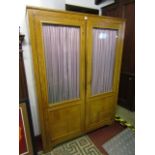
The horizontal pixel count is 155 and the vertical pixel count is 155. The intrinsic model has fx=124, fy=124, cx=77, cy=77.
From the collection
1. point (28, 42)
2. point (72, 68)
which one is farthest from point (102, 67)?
point (28, 42)

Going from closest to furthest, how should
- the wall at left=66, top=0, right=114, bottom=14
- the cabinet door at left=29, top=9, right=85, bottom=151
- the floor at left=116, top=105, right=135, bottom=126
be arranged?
the cabinet door at left=29, top=9, right=85, bottom=151 → the wall at left=66, top=0, right=114, bottom=14 → the floor at left=116, top=105, right=135, bottom=126

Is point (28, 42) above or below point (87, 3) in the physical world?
below

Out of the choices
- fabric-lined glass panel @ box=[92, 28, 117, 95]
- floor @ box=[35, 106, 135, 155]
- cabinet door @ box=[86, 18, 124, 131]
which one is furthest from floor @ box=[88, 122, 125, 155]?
fabric-lined glass panel @ box=[92, 28, 117, 95]

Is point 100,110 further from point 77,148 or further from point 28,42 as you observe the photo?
point 28,42

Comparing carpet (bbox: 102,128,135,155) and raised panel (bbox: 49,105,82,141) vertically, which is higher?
raised panel (bbox: 49,105,82,141)

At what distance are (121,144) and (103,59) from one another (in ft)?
4.22

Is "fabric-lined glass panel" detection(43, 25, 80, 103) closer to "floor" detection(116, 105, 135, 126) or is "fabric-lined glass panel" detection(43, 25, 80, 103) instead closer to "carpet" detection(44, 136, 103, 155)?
"carpet" detection(44, 136, 103, 155)

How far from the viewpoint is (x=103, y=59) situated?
1.82m

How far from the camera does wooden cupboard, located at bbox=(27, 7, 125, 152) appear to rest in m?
1.38

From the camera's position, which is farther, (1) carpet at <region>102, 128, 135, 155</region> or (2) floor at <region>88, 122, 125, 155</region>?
(2) floor at <region>88, 122, 125, 155</region>

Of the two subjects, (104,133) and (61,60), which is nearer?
(61,60)

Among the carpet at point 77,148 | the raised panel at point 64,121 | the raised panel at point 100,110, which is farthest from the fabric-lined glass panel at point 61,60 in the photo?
the carpet at point 77,148

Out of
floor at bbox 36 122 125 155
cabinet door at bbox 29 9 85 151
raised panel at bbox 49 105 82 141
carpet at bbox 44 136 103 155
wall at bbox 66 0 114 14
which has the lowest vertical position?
carpet at bbox 44 136 103 155

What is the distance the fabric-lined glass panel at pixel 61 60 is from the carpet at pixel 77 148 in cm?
73
